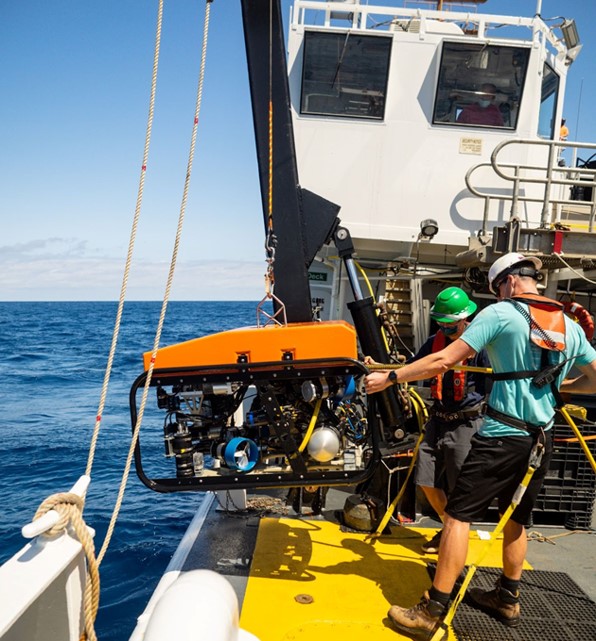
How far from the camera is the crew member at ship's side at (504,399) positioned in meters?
2.95

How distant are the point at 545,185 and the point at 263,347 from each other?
5542mm

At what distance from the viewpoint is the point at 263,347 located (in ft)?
10.8

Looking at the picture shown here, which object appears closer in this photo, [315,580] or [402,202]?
[315,580]

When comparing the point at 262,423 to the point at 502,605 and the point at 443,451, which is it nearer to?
the point at 443,451

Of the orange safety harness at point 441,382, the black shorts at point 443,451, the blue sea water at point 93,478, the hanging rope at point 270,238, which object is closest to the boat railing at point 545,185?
the orange safety harness at point 441,382

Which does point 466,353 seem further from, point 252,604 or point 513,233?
point 513,233

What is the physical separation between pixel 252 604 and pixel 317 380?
1.40m

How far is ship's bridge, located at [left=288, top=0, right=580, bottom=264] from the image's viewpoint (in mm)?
7324

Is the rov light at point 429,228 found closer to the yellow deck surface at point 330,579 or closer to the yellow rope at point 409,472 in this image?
the yellow rope at point 409,472

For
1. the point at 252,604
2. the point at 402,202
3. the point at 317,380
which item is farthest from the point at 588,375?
the point at 402,202

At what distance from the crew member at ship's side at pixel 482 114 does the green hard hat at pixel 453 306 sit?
14.5ft

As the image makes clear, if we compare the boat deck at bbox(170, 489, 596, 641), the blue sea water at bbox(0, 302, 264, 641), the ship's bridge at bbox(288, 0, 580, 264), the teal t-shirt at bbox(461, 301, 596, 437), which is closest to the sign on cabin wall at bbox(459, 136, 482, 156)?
the ship's bridge at bbox(288, 0, 580, 264)

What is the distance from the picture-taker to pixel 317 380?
3.39 metres

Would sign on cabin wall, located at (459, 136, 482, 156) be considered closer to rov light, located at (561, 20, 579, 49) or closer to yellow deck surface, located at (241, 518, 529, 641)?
rov light, located at (561, 20, 579, 49)
